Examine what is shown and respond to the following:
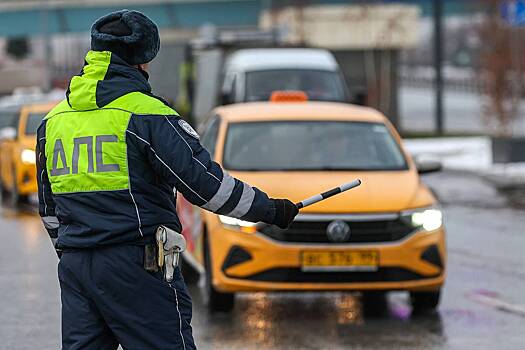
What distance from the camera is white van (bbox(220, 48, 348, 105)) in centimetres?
2019

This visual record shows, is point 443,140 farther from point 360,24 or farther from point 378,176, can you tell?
point 378,176

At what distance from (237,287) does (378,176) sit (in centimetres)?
140

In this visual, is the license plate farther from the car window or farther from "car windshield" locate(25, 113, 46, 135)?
"car windshield" locate(25, 113, 46, 135)

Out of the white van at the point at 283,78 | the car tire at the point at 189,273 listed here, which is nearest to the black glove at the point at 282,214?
the car tire at the point at 189,273

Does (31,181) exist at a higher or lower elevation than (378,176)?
lower

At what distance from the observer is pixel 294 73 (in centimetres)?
2069

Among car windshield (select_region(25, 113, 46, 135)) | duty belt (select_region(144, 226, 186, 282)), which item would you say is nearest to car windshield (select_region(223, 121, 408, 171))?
duty belt (select_region(144, 226, 186, 282))

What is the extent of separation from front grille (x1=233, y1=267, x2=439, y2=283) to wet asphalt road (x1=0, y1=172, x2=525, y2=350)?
0.98ft

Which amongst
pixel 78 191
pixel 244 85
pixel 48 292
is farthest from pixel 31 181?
pixel 78 191

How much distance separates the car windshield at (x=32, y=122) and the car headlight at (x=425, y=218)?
36.7ft

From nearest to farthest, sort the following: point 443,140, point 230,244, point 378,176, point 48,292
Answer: point 230,244 → point 378,176 → point 48,292 → point 443,140

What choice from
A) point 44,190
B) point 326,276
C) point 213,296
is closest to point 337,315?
point 326,276

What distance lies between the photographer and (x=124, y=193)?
188 inches

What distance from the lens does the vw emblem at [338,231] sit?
9.03 m
